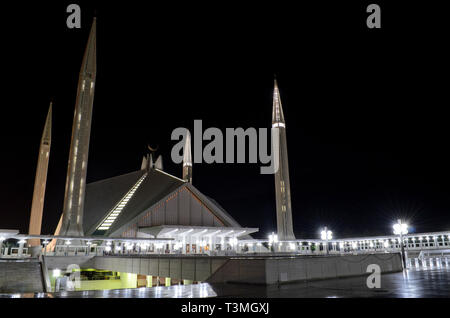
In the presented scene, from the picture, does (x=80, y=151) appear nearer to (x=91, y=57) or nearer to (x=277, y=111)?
(x=91, y=57)

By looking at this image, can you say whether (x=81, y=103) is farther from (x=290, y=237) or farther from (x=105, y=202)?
(x=290, y=237)

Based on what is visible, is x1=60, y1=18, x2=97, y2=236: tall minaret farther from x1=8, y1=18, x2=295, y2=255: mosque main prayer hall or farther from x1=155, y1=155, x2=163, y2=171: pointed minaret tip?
x1=155, y1=155, x2=163, y2=171: pointed minaret tip

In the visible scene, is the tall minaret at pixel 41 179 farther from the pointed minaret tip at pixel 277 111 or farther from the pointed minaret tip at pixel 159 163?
the pointed minaret tip at pixel 277 111

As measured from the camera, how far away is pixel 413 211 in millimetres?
73500

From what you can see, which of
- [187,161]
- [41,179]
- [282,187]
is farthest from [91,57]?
[187,161]

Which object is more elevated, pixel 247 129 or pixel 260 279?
pixel 247 129

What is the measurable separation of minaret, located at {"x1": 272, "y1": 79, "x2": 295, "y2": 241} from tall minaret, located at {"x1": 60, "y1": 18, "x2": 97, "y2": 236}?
26.8 metres

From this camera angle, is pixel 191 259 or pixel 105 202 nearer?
pixel 191 259

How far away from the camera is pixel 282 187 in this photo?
53.2 meters

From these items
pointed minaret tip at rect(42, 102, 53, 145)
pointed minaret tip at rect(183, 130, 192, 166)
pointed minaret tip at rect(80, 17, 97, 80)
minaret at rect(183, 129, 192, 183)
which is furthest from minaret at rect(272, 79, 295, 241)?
pointed minaret tip at rect(42, 102, 53, 145)
